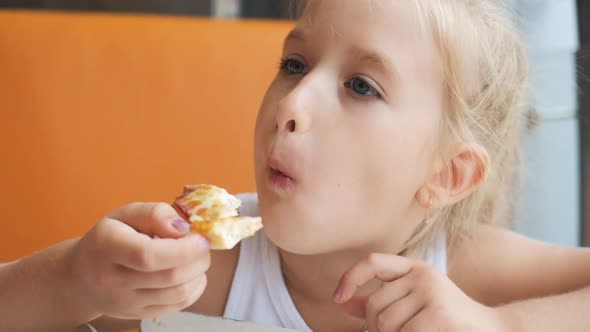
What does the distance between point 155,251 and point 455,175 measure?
51cm

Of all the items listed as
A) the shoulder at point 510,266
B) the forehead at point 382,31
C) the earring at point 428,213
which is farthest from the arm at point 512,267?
the forehead at point 382,31

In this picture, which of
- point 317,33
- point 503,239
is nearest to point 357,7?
point 317,33

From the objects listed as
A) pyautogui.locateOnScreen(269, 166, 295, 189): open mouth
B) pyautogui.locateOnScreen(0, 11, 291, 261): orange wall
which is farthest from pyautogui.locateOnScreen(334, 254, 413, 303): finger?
pyautogui.locateOnScreen(0, 11, 291, 261): orange wall

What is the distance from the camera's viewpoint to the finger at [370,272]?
0.85 meters

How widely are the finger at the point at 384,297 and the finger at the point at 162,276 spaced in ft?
0.80

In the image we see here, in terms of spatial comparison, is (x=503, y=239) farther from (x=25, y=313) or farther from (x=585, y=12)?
(x=25, y=313)

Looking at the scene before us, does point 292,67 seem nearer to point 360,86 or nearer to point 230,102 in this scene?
point 360,86

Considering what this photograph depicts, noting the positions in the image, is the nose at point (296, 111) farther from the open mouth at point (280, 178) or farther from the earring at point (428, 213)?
the earring at point (428, 213)

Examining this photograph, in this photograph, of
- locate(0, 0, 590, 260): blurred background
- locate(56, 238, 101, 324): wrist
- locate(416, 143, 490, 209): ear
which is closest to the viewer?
locate(56, 238, 101, 324): wrist

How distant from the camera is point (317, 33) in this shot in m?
0.93

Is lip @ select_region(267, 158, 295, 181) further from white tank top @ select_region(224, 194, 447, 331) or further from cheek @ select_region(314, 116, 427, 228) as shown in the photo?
white tank top @ select_region(224, 194, 447, 331)

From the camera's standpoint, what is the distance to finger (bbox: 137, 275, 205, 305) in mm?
699

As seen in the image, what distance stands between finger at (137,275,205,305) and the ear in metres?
0.41

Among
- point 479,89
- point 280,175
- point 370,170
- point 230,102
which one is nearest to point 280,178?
point 280,175
